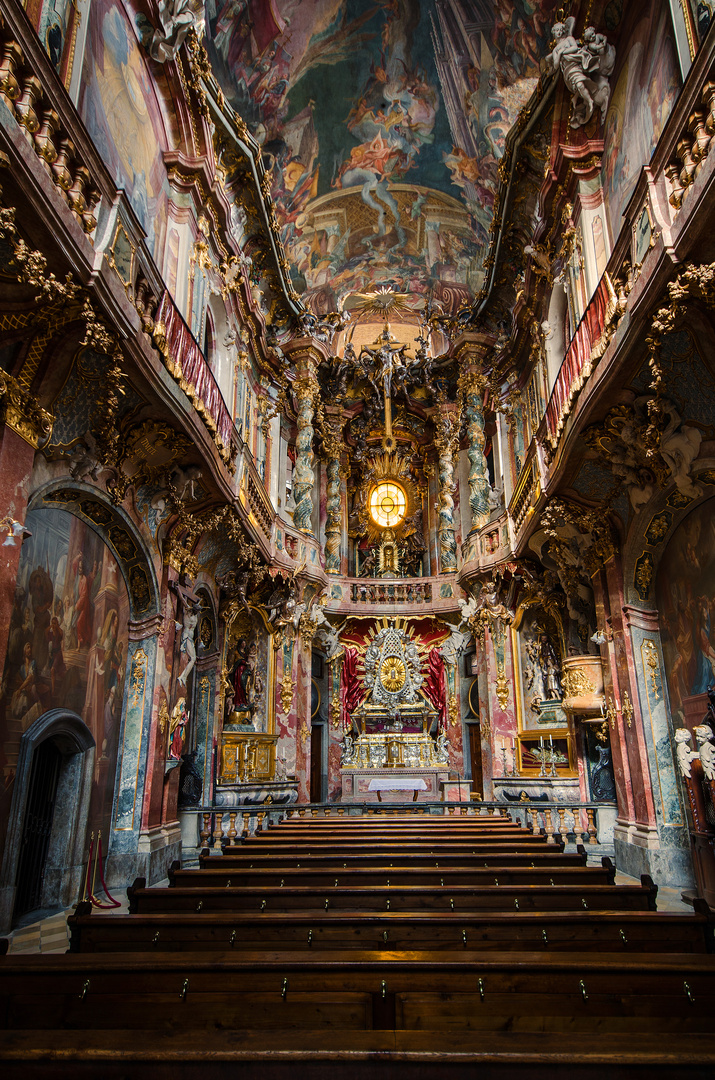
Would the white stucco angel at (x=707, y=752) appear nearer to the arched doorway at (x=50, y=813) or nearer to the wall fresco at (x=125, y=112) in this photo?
the arched doorway at (x=50, y=813)

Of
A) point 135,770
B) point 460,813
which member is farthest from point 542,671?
point 135,770

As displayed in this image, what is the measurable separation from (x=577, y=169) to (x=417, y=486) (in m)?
14.1

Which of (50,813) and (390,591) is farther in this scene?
(390,591)

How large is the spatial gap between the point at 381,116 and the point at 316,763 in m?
18.9

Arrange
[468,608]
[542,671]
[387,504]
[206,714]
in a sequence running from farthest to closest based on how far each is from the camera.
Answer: [387,504]
[468,608]
[542,671]
[206,714]

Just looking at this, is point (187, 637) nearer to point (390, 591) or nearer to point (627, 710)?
point (627, 710)

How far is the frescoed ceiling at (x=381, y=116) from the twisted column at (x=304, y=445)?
3344 mm

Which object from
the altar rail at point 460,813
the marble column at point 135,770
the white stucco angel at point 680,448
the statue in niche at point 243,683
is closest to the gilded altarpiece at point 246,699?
the statue in niche at point 243,683

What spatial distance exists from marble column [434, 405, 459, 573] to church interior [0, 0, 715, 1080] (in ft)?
0.57

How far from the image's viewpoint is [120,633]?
11.1 meters

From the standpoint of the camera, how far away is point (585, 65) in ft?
39.9

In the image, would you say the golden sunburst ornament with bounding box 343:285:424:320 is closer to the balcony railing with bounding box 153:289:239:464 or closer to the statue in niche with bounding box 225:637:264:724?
the balcony railing with bounding box 153:289:239:464

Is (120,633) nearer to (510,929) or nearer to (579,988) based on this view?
(510,929)

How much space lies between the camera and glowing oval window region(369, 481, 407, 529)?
83.3ft
